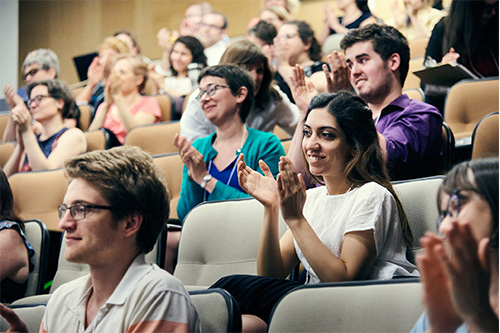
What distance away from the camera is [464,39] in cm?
260

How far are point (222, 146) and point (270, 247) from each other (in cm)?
76

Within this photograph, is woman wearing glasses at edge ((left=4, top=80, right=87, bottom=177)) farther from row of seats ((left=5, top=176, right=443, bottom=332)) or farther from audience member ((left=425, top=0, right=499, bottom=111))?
audience member ((left=425, top=0, right=499, bottom=111))

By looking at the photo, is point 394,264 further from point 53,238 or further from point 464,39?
point 464,39

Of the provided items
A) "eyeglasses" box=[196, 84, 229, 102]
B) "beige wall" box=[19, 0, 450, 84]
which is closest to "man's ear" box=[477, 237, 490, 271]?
"eyeglasses" box=[196, 84, 229, 102]

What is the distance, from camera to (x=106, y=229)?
1.36m

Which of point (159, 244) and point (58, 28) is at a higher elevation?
point (58, 28)

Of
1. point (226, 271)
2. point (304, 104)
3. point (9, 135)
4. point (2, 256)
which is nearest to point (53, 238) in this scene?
point (2, 256)

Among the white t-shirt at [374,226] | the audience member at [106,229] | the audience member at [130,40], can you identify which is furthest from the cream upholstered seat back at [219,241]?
the audience member at [130,40]

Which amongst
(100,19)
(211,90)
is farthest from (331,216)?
(100,19)

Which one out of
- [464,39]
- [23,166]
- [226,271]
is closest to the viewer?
[226,271]

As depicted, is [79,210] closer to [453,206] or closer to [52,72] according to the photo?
[453,206]

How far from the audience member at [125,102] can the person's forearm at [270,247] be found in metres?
1.93

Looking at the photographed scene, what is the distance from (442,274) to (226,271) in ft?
3.17

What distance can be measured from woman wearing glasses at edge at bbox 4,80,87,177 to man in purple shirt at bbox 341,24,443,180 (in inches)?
53.8
